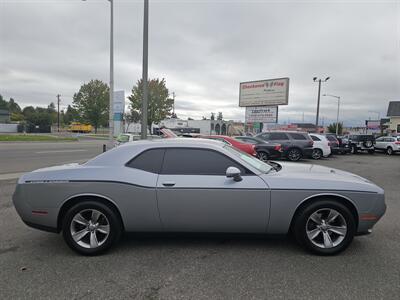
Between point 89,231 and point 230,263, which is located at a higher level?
point 89,231

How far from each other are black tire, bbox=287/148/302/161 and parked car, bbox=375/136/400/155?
34.2ft

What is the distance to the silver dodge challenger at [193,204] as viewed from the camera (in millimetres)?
3070

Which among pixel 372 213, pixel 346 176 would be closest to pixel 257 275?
pixel 372 213

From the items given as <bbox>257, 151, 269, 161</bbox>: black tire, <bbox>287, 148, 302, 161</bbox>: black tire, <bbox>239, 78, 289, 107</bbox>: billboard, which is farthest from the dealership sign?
<bbox>257, 151, 269, 161</bbox>: black tire

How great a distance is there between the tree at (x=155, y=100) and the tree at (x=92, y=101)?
7.01 metres

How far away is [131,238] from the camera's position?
11.7 ft

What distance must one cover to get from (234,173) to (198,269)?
3.89 feet

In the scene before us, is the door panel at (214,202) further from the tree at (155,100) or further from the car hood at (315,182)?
the tree at (155,100)

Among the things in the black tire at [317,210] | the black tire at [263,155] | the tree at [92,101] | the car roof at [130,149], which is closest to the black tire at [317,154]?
the black tire at [263,155]

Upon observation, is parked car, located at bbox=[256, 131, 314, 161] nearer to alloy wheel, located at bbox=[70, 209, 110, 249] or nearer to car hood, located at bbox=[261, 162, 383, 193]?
car hood, located at bbox=[261, 162, 383, 193]

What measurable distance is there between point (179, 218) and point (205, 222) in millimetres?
335

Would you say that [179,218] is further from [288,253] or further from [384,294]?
[384,294]

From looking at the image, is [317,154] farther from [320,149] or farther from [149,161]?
[149,161]

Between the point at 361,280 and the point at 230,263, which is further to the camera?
the point at 230,263
